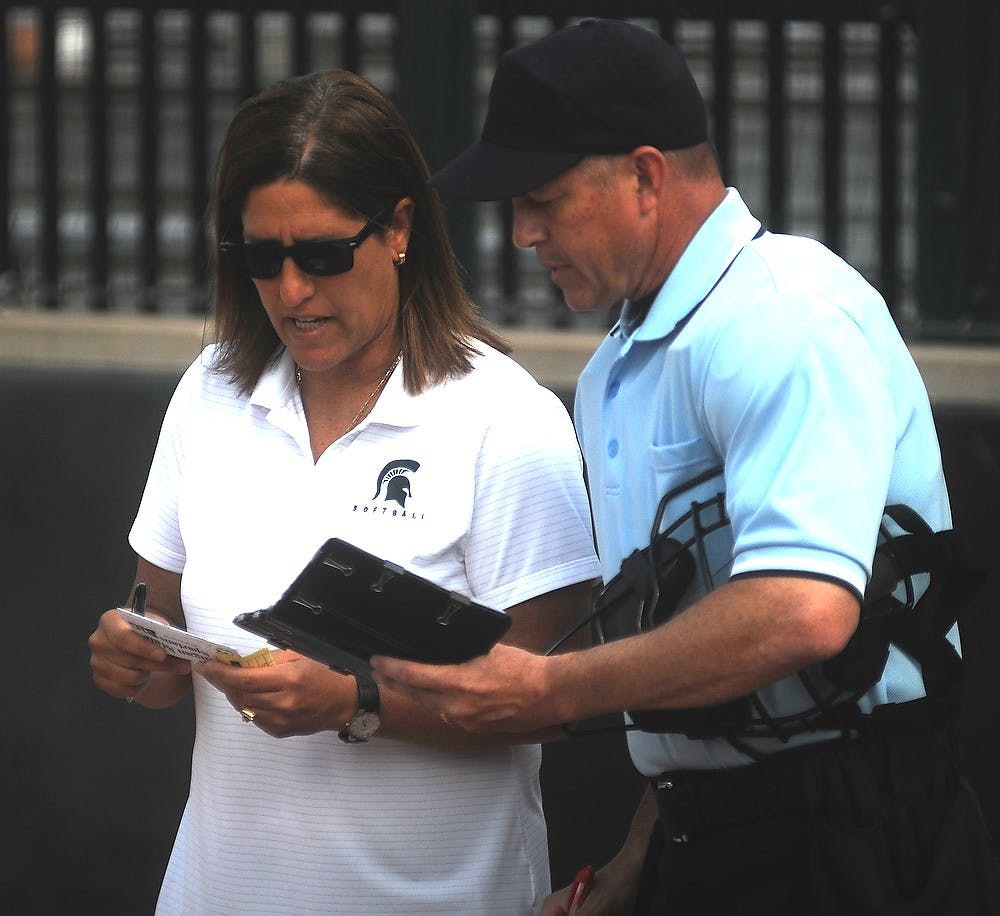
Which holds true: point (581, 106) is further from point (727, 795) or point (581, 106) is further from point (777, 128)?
point (777, 128)

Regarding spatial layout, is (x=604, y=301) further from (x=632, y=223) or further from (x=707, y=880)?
(x=707, y=880)

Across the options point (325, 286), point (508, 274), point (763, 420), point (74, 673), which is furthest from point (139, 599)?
point (508, 274)

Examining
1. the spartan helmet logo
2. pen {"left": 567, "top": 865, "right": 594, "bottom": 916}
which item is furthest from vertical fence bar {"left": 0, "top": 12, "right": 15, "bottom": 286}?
pen {"left": 567, "top": 865, "right": 594, "bottom": 916}

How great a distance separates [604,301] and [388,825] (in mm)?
843

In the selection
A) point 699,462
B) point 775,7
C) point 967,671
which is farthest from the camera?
point 775,7

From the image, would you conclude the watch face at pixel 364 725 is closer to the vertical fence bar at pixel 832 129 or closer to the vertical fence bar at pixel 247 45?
the vertical fence bar at pixel 832 129

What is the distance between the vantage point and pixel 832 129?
15.0 ft

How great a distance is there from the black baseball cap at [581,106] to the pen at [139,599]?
2.54ft

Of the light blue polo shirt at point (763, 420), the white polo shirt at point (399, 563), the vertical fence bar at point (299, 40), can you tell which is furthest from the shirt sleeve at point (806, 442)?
the vertical fence bar at point (299, 40)

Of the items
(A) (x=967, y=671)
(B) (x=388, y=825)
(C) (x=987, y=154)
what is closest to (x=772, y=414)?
(B) (x=388, y=825)

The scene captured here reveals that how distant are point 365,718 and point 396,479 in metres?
0.35

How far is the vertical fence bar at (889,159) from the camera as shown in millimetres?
4512

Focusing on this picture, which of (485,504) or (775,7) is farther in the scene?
(775,7)

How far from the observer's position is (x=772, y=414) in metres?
1.88
